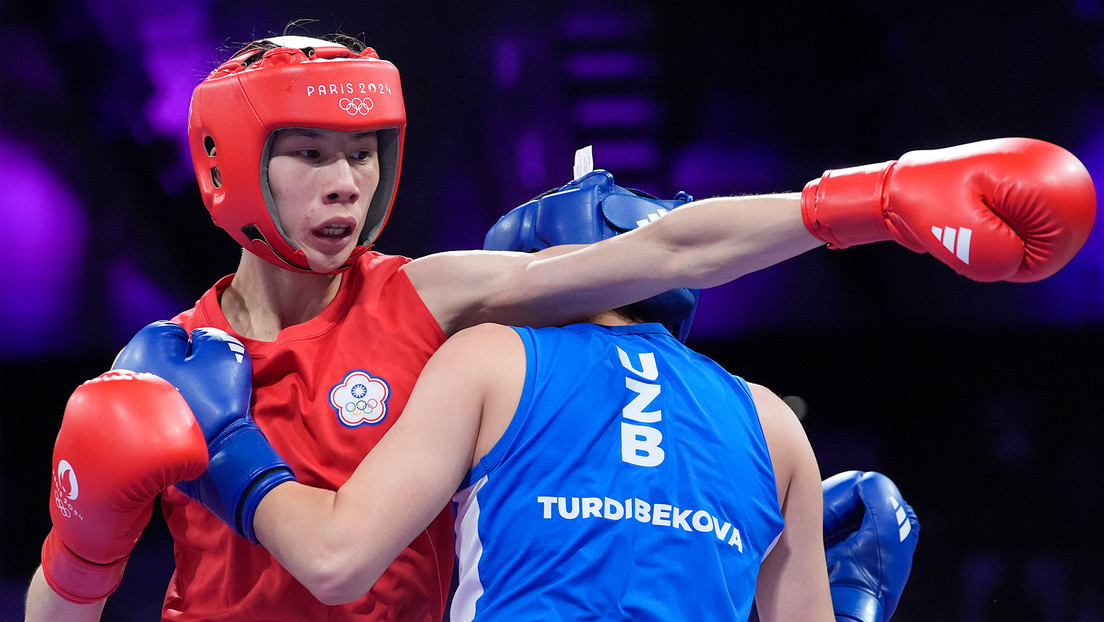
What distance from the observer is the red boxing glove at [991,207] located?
137cm

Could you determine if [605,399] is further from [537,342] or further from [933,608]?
[933,608]

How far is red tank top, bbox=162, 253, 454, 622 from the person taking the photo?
1740 mm

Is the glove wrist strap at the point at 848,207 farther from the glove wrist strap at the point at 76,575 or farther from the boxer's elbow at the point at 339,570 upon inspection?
the glove wrist strap at the point at 76,575

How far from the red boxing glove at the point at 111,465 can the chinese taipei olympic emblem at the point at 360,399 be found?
266mm

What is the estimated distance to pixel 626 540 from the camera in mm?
1490

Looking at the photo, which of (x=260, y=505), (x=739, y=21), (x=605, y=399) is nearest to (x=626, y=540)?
(x=605, y=399)

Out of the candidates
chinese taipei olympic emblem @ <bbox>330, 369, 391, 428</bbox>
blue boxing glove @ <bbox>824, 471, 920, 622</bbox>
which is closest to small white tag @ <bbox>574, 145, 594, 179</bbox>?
chinese taipei olympic emblem @ <bbox>330, 369, 391, 428</bbox>

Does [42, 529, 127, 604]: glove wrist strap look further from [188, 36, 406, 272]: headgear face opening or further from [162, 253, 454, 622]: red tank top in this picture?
[188, 36, 406, 272]: headgear face opening

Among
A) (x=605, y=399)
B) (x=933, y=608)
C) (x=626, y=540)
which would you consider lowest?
(x=933, y=608)

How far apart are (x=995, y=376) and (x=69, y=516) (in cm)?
299

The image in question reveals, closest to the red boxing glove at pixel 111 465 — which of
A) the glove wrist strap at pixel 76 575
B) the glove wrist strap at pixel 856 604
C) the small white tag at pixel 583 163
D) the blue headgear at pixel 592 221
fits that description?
the glove wrist strap at pixel 76 575

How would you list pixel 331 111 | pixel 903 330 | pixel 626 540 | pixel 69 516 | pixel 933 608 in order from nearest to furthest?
pixel 626 540
pixel 69 516
pixel 331 111
pixel 933 608
pixel 903 330

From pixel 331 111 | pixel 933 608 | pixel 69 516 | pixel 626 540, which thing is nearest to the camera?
pixel 626 540

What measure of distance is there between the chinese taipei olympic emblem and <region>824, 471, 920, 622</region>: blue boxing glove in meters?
0.97
